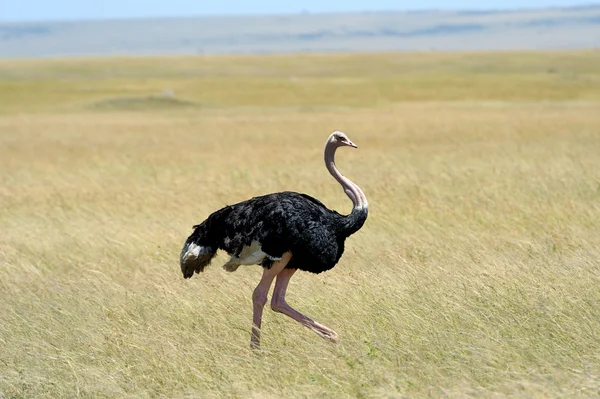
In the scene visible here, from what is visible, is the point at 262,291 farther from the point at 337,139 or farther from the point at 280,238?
the point at 337,139

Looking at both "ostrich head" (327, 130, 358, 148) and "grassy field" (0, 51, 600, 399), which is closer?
"grassy field" (0, 51, 600, 399)

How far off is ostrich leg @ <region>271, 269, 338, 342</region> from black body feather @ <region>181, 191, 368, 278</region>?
18 cm

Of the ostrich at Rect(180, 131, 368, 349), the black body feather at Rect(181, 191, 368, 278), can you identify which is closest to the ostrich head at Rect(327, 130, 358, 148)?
the ostrich at Rect(180, 131, 368, 349)

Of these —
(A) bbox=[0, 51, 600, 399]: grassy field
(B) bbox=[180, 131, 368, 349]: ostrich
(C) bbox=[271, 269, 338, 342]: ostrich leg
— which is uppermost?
(B) bbox=[180, 131, 368, 349]: ostrich

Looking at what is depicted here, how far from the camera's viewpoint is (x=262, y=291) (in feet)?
23.0

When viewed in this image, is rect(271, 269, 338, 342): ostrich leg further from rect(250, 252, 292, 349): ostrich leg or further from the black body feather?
the black body feather

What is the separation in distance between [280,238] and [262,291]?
1.37 feet

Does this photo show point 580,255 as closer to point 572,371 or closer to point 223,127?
point 572,371

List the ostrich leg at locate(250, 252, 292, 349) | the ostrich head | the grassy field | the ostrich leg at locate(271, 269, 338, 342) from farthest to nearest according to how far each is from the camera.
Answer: the ostrich head
the ostrich leg at locate(250, 252, 292, 349)
the ostrich leg at locate(271, 269, 338, 342)
the grassy field

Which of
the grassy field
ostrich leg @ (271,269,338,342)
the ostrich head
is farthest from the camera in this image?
the ostrich head

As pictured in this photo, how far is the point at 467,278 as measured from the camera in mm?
8430

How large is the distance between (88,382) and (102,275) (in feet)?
10.6

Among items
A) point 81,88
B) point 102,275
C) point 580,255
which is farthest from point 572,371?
point 81,88

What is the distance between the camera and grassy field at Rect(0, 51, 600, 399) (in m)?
6.33
